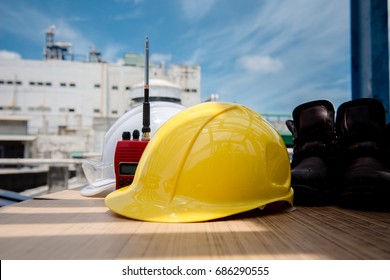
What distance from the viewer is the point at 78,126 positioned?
1892 cm

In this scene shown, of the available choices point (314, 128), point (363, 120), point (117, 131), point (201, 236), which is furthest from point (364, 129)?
point (117, 131)

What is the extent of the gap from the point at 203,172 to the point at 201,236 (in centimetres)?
18

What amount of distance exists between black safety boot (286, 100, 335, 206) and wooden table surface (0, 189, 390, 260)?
0.08 m

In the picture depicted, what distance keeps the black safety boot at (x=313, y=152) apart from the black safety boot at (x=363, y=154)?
37 millimetres

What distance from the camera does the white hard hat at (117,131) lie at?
119 centimetres

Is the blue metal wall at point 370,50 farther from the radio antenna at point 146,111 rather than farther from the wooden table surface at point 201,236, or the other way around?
the radio antenna at point 146,111

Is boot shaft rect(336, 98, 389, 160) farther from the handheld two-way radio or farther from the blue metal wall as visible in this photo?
the blue metal wall

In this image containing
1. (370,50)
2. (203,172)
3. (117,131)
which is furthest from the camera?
(370,50)

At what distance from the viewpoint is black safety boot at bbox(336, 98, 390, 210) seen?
2.38 feet

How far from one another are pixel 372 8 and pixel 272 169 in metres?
1.49

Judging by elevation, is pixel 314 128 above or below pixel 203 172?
above

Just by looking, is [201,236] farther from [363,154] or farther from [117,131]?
[117,131]

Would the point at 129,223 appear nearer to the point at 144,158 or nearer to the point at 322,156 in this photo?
the point at 144,158

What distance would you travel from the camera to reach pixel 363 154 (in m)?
0.85
